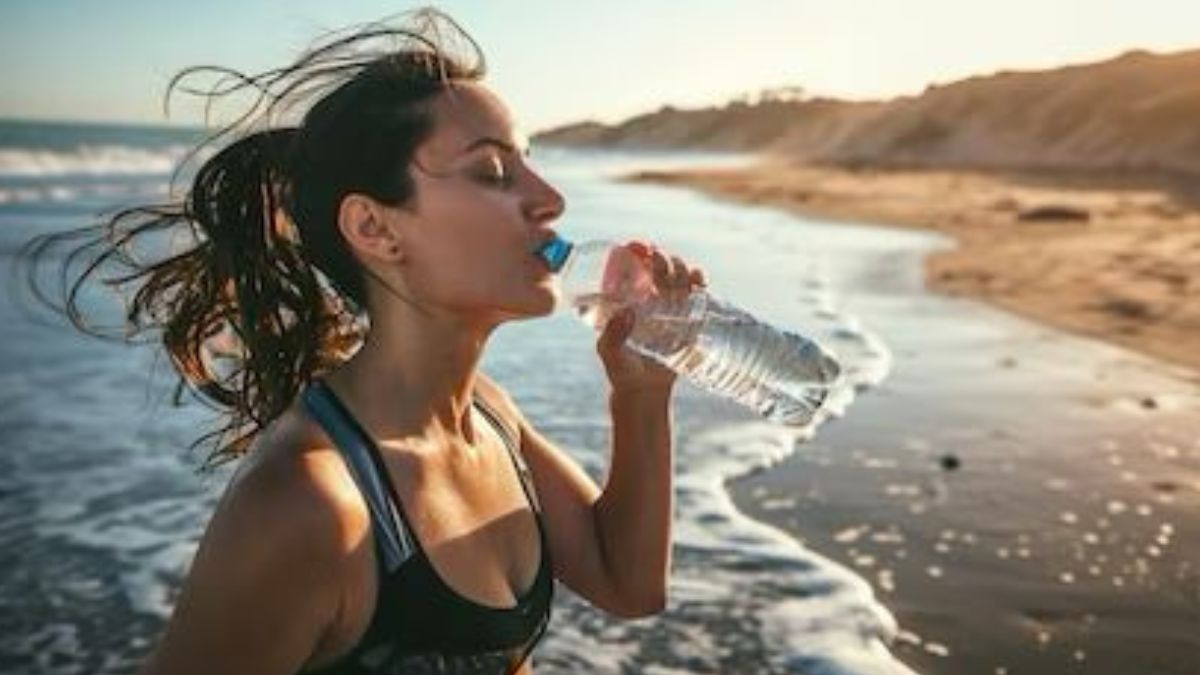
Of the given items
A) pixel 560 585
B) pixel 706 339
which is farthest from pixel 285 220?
pixel 560 585

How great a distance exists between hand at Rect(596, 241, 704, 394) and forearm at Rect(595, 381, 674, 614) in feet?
0.10

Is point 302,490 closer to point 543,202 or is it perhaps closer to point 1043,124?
point 543,202

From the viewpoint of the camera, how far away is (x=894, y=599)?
257 inches

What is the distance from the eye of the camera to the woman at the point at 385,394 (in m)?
2.36

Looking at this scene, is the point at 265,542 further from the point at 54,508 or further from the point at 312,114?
the point at 54,508

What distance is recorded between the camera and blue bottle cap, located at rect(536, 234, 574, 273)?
2865mm

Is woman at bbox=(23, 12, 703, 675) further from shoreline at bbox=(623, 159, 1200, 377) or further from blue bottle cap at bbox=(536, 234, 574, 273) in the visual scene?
shoreline at bbox=(623, 159, 1200, 377)

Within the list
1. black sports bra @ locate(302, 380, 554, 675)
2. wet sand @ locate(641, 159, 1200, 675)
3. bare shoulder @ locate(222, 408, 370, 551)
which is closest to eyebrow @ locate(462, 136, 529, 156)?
black sports bra @ locate(302, 380, 554, 675)

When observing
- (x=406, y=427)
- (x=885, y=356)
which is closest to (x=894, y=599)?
(x=406, y=427)

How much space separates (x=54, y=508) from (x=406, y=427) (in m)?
5.93

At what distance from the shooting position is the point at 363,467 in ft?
8.61

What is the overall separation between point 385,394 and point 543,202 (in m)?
0.51

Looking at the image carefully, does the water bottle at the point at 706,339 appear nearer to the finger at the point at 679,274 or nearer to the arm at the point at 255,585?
the finger at the point at 679,274

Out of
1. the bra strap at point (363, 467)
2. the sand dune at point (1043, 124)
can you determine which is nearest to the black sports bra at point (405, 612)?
the bra strap at point (363, 467)
